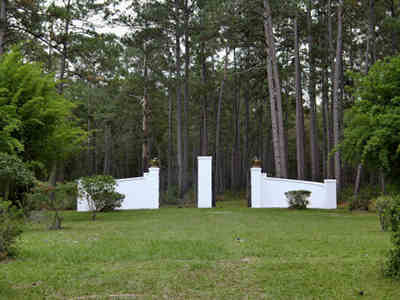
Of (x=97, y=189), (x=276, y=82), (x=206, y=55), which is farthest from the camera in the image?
(x=206, y=55)

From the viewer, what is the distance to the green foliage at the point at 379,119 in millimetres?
9883

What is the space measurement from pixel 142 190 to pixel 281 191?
6.02m

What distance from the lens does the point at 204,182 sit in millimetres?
18750

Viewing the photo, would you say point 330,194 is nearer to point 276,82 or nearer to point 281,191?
point 281,191

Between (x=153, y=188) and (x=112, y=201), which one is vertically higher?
(x=153, y=188)

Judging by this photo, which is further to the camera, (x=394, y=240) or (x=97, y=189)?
(x=97, y=189)

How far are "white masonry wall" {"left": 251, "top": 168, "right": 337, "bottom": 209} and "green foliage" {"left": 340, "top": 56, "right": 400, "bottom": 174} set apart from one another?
21.8 feet

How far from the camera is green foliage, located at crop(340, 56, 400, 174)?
988 cm

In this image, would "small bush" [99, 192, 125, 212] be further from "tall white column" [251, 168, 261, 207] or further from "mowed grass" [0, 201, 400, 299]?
"mowed grass" [0, 201, 400, 299]

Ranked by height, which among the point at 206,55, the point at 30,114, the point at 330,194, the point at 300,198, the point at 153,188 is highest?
the point at 206,55

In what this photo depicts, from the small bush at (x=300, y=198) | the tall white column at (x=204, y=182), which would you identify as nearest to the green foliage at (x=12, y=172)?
the tall white column at (x=204, y=182)

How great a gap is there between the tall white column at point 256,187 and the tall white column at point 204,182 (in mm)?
1899

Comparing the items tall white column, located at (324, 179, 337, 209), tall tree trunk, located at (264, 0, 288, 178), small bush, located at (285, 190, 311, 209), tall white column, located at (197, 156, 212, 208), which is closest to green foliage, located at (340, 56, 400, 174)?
small bush, located at (285, 190, 311, 209)

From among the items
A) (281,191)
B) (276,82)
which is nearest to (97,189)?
(281,191)
